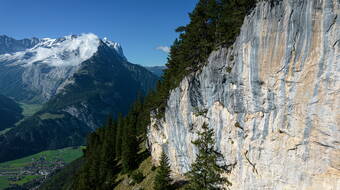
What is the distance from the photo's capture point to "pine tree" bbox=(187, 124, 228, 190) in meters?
27.2

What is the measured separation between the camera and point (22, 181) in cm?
19675

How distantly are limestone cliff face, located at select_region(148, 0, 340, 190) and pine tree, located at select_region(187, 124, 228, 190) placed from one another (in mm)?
1285

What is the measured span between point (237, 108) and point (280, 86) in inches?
233

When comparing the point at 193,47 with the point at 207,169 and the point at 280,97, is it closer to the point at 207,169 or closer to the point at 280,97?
the point at 280,97

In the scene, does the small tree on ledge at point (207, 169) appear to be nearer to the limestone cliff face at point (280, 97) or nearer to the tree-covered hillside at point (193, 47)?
the limestone cliff face at point (280, 97)

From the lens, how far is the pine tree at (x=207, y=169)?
27.2 meters

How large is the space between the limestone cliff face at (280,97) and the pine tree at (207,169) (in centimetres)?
129

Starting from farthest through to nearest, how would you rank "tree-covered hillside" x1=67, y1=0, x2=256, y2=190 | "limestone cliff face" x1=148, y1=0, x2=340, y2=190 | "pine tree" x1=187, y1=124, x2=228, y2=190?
"pine tree" x1=187, y1=124, x2=228, y2=190 < "tree-covered hillside" x1=67, y1=0, x2=256, y2=190 < "limestone cliff face" x1=148, y1=0, x2=340, y2=190

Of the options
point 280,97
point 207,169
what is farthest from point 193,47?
point 207,169

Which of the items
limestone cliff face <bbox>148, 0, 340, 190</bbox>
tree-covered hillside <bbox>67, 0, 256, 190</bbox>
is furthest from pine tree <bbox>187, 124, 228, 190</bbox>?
tree-covered hillside <bbox>67, 0, 256, 190</bbox>

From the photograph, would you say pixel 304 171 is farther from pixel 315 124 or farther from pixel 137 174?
pixel 137 174

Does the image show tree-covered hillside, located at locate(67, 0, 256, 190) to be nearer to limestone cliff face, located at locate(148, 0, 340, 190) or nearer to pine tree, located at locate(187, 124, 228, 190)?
limestone cliff face, located at locate(148, 0, 340, 190)

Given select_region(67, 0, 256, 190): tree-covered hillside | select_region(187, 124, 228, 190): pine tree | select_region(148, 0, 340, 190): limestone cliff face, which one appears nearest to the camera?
select_region(148, 0, 340, 190): limestone cliff face

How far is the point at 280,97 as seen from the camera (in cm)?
2080
